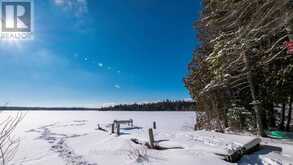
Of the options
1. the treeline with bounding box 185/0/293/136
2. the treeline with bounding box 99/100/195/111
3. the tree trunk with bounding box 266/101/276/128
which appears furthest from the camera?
the treeline with bounding box 99/100/195/111

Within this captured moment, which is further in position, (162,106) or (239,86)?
(162,106)

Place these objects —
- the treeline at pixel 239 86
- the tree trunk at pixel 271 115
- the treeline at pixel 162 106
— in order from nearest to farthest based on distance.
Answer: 1. the treeline at pixel 239 86
2. the tree trunk at pixel 271 115
3. the treeline at pixel 162 106

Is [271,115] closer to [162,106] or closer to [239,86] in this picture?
[239,86]

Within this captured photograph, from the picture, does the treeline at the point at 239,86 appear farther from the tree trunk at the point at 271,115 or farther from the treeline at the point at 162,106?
the treeline at the point at 162,106

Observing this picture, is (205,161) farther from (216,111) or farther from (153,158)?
(216,111)

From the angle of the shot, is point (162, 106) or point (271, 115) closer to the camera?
→ point (271, 115)

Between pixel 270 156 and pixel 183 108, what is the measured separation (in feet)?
316

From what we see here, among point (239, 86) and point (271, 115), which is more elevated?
point (239, 86)

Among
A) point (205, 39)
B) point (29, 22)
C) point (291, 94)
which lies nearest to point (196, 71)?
point (205, 39)

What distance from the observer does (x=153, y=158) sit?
855 cm

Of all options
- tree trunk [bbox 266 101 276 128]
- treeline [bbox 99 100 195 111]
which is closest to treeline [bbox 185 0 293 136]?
tree trunk [bbox 266 101 276 128]

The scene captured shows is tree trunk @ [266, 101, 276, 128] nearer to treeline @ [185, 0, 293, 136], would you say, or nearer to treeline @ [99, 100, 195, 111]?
treeline @ [185, 0, 293, 136]

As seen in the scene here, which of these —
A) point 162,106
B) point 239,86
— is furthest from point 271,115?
point 162,106

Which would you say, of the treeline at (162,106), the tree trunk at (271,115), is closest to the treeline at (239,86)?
the tree trunk at (271,115)
